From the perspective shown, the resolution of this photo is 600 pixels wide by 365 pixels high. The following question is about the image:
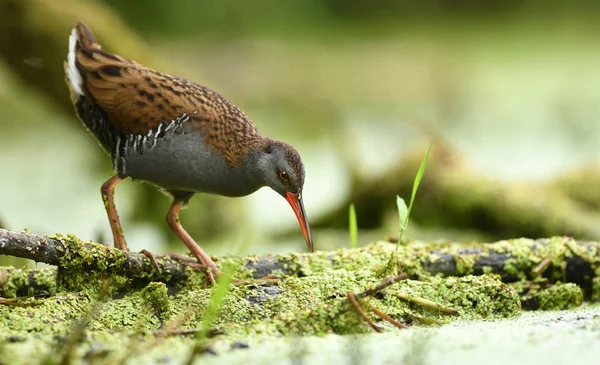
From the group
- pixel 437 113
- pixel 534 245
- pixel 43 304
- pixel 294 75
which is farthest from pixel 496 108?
pixel 43 304

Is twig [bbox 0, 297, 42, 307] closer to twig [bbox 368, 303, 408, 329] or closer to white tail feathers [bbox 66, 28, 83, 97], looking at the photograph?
twig [bbox 368, 303, 408, 329]

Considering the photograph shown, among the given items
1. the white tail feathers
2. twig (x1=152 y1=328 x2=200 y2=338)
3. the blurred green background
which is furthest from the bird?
twig (x1=152 y1=328 x2=200 y2=338)

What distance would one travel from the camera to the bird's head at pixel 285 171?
324 cm

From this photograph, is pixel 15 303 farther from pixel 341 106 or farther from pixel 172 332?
pixel 341 106

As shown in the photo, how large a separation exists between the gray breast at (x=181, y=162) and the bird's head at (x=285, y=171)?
86mm

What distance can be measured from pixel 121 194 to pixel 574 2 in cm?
702

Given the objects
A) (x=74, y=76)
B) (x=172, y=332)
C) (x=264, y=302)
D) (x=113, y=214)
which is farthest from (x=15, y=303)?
(x=74, y=76)

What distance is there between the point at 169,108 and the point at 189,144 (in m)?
0.17

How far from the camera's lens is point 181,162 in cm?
328

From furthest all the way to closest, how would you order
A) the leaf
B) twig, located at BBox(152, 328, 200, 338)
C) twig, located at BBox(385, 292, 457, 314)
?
1. the leaf
2. twig, located at BBox(385, 292, 457, 314)
3. twig, located at BBox(152, 328, 200, 338)

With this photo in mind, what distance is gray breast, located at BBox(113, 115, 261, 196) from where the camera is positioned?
129 inches

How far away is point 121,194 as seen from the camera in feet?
22.2

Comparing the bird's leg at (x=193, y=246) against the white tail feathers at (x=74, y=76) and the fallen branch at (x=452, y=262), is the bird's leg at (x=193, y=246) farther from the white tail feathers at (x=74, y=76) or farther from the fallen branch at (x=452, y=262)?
the white tail feathers at (x=74, y=76)

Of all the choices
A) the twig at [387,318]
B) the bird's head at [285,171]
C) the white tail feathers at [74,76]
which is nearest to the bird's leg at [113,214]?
the white tail feathers at [74,76]
